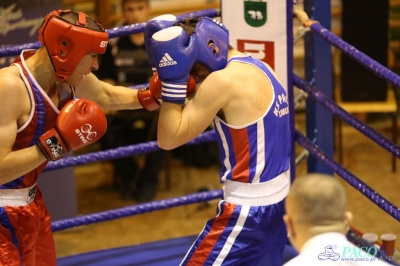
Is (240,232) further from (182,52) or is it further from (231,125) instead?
(182,52)

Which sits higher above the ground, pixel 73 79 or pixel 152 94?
pixel 73 79

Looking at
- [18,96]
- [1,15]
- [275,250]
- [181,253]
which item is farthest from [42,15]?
[275,250]

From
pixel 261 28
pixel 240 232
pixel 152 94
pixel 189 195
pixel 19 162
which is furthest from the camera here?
pixel 189 195

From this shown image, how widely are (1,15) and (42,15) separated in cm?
22

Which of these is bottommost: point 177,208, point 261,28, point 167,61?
point 177,208

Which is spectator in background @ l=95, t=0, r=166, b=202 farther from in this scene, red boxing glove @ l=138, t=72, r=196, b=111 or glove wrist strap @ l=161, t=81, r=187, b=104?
glove wrist strap @ l=161, t=81, r=187, b=104

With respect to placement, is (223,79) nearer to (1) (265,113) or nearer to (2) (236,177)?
(1) (265,113)

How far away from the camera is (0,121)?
2449 millimetres

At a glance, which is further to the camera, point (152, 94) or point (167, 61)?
point (152, 94)

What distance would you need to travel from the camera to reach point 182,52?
96.7 inches

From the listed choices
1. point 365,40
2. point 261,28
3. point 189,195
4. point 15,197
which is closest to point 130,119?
point 365,40

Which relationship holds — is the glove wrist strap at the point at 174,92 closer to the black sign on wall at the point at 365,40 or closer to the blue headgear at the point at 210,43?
A: the blue headgear at the point at 210,43

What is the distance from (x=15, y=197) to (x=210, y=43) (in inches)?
33.4

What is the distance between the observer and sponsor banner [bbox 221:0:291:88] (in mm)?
3285
